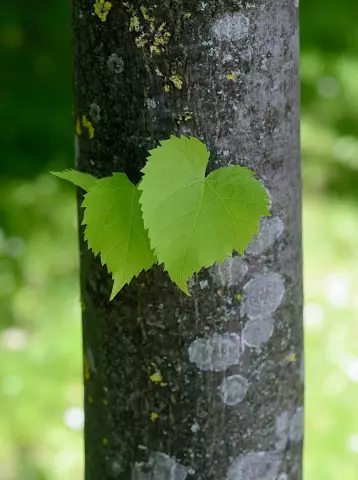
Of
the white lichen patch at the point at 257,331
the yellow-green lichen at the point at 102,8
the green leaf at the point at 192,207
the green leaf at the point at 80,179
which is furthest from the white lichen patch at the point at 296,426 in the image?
the yellow-green lichen at the point at 102,8

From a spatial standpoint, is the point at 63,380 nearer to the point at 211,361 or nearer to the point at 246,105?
the point at 211,361

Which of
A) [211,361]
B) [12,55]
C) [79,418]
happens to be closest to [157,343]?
[211,361]

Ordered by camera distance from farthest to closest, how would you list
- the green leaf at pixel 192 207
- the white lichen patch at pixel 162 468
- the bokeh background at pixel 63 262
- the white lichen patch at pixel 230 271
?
the bokeh background at pixel 63 262, the white lichen patch at pixel 162 468, the white lichen patch at pixel 230 271, the green leaf at pixel 192 207

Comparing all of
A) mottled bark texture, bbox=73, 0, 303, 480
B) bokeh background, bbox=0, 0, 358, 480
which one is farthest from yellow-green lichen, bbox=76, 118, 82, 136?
bokeh background, bbox=0, 0, 358, 480

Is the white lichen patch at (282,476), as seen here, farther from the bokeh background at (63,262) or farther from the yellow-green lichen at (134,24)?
the bokeh background at (63,262)

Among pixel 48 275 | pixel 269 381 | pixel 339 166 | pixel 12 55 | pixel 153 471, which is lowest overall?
pixel 153 471

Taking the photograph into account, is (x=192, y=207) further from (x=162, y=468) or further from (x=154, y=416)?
(x=162, y=468)
